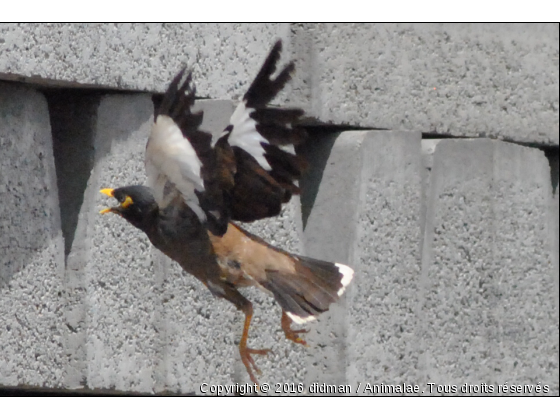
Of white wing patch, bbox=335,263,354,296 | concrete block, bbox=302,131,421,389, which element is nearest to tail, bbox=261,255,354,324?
white wing patch, bbox=335,263,354,296

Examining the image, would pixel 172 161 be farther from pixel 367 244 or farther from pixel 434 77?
pixel 434 77

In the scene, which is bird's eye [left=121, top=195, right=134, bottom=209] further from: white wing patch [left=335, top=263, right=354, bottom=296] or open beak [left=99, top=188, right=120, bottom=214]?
white wing patch [left=335, top=263, right=354, bottom=296]

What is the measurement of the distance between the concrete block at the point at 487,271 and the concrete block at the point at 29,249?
179 centimetres

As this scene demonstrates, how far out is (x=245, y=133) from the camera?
3816 mm

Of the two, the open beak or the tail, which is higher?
the open beak

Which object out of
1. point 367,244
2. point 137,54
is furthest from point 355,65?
point 137,54

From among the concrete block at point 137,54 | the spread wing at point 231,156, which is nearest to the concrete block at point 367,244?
the concrete block at point 137,54

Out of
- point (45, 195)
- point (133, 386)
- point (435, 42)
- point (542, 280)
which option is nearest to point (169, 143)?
point (45, 195)

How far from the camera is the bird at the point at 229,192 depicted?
3.68 metres

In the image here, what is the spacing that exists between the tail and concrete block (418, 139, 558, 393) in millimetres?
1173

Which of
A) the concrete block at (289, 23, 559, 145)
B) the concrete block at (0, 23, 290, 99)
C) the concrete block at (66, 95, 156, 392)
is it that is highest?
the concrete block at (289, 23, 559, 145)

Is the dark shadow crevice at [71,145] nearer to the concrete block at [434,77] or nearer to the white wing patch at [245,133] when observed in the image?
the white wing patch at [245,133]

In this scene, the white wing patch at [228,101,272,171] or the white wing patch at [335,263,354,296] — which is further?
the white wing patch at [335,263,354,296]

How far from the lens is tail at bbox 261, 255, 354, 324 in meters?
4.20
